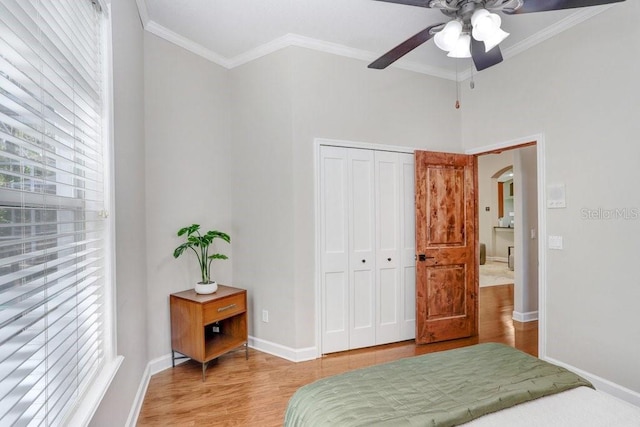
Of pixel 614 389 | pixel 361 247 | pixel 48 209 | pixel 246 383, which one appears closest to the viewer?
pixel 48 209

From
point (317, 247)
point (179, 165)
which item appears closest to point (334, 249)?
point (317, 247)

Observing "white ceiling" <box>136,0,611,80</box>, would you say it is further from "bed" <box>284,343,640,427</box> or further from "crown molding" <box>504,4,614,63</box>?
"bed" <box>284,343,640,427</box>

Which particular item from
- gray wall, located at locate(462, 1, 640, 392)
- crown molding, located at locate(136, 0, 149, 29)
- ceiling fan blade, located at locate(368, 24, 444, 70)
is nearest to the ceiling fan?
ceiling fan blade, located at locate(368, 24, 444, 70)

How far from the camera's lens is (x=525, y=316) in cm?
405

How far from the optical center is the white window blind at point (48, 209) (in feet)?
2.69

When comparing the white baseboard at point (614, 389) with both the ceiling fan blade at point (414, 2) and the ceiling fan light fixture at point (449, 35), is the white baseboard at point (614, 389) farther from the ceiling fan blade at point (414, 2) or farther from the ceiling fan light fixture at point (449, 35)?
the ceiling fan blade at point (414, 2)

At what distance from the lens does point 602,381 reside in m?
2.44

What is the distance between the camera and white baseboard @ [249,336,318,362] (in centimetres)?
300

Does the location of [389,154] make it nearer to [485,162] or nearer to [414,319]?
[414,319]

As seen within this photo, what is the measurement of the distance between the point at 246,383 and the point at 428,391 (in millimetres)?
1735

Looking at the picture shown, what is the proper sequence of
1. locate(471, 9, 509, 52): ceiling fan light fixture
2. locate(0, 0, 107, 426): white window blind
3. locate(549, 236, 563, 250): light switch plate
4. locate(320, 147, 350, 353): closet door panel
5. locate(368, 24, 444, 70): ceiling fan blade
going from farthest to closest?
1. locate(320, 147, 350, 353): closet door panel
2. locate(549, 236, 563, 250): light switch plate
3. locate(368, 24, 444, 70): ceiling fan blade
4. locate(471, 9, 509, 52): ceiling fan light fixture
5. locate(0, 0, 107, 426): white window blind

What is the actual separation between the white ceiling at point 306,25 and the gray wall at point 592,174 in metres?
0.25

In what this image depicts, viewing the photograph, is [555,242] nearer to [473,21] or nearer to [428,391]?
[473,21]

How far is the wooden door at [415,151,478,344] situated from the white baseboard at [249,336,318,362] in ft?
3.91
